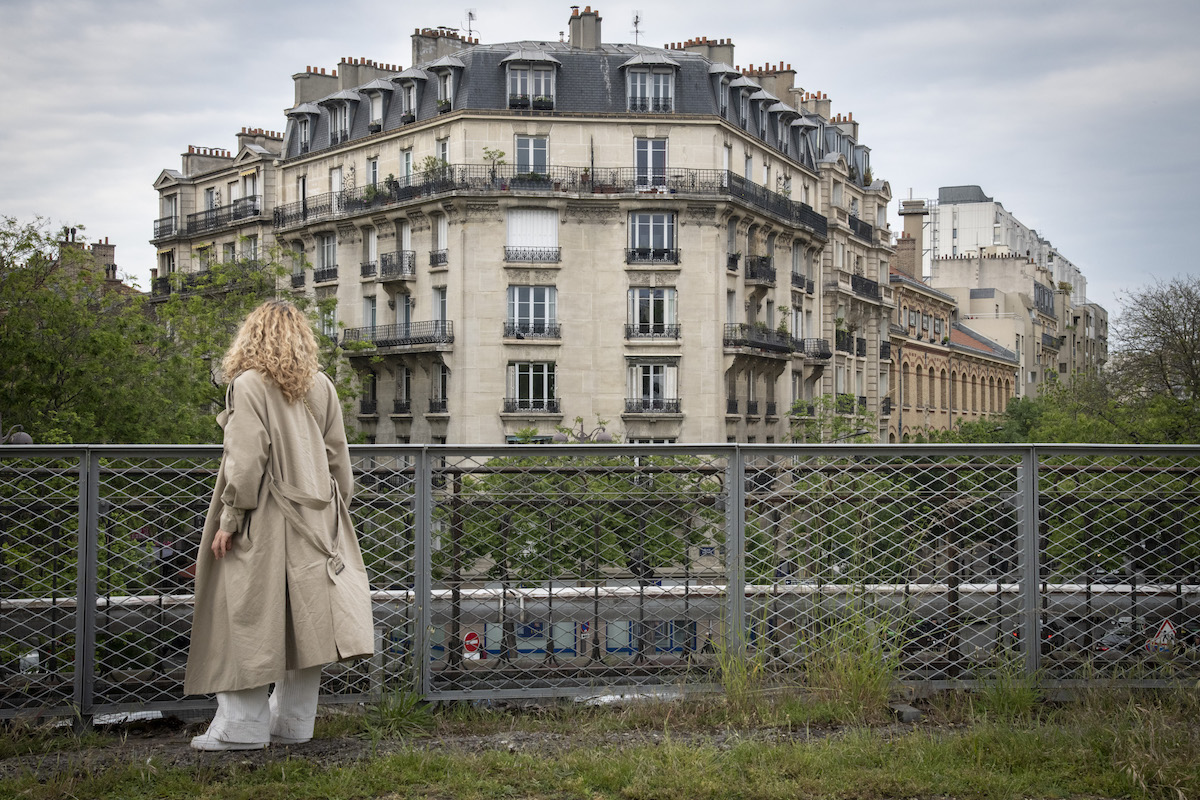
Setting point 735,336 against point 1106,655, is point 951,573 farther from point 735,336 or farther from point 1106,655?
point 735,336

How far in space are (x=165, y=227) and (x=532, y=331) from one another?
89.1ft

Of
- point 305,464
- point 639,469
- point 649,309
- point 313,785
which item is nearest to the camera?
point 313,785

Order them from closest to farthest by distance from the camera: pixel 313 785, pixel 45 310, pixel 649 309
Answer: pixel 313 785 → pixel 45 310 → pixel 649 309

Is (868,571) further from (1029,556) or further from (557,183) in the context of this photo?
(557,183)

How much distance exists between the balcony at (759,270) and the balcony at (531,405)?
10197 mm

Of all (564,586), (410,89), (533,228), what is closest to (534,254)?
(533,228)

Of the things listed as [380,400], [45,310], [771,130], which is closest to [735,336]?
[771,130]

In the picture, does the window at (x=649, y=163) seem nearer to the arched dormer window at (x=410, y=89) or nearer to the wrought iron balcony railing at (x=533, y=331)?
the wrought iron balcony railing at (x=533, y=331)

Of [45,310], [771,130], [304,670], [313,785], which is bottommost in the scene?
[313,785]

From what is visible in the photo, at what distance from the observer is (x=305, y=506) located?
4.92m

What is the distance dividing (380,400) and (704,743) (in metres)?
43.6

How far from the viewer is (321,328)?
46719mm

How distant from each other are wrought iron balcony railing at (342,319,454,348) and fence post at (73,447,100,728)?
37666mm

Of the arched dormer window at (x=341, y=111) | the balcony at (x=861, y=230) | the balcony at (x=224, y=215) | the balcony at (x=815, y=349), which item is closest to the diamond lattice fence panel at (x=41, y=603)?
the arched dormer window at (x=341, y=111)
